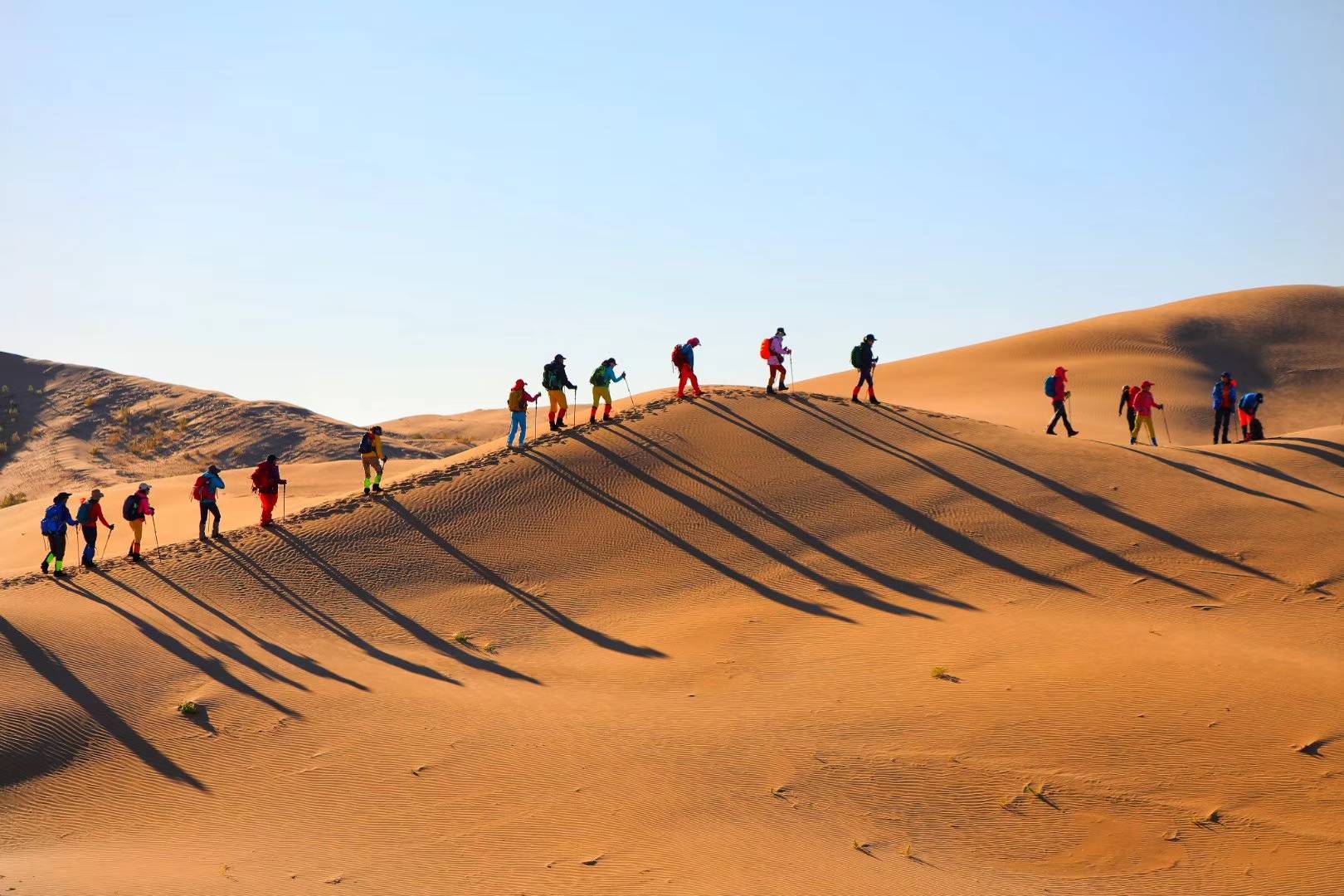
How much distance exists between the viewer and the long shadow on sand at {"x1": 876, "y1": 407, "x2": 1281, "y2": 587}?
2153cm

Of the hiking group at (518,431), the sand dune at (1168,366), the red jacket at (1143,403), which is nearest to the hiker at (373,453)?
the hiking group at (518,431)

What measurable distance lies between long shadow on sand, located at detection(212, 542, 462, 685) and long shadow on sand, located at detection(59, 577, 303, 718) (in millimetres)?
2160

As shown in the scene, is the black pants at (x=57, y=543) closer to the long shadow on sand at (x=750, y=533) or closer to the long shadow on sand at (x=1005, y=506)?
the long shadow on sand at (x=750, y=533)

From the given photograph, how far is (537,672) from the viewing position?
701 inches

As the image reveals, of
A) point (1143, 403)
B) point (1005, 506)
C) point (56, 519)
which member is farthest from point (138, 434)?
point (1143, 403)

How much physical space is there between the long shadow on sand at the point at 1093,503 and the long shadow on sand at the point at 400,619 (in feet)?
39.6

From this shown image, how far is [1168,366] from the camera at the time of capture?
52031 mm

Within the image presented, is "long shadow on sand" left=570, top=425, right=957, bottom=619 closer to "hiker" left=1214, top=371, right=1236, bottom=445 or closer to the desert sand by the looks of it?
the desert sand

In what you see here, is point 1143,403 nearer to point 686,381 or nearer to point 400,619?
point 686,381

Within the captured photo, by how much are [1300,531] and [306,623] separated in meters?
17.6

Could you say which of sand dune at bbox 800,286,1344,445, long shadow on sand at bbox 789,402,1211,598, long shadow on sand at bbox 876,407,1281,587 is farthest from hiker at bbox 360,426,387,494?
sand dune at bbox 800,286,1344,445

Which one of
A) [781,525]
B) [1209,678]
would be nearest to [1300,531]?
[1209,678]

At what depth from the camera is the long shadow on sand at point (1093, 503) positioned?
2153 cm

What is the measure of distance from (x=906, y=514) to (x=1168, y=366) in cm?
3337
